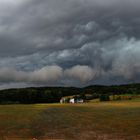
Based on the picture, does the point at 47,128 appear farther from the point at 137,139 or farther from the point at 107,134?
the point at 137,139

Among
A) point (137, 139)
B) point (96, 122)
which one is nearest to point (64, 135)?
point (137, 139)

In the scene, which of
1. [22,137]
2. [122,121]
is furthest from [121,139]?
[122,121]

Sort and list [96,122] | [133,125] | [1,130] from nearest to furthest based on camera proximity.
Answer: [1,130] → [133,125] → [96,122]

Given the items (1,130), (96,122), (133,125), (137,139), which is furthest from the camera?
(96,122)

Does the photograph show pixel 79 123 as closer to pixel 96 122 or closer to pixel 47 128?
pixel 96 122

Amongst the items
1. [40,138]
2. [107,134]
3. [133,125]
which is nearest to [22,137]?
[40,138]

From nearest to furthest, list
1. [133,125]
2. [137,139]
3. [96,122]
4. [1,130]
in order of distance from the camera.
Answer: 1. [137,139]
2. [1,130]
3. [133,125]
4. [96,122]

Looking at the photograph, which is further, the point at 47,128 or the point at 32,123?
the point at 32,123

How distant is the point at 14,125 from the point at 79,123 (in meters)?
13.2

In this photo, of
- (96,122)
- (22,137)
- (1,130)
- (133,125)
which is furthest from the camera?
(96,122)

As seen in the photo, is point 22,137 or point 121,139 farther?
point 22,137

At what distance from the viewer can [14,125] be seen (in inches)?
2603

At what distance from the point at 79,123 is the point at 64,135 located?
43.3ft

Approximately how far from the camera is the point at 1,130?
198 feet
